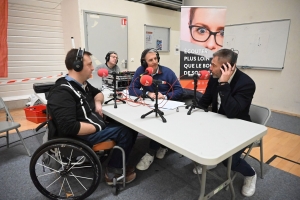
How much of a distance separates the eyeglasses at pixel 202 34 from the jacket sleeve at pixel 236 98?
1757mm

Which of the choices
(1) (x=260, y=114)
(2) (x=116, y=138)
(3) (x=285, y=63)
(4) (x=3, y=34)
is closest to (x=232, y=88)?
(1) (x=260, y=114)

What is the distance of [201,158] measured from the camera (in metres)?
0.88

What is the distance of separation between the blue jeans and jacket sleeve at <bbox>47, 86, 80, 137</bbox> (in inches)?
6.0

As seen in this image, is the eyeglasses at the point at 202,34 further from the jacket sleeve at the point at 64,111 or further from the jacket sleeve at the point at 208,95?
the jacket sleeve at the point at 64,111

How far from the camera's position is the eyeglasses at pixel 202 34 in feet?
9.57

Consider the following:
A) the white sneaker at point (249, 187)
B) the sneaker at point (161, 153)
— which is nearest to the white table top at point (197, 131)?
the white sneaker at point (249, 187)

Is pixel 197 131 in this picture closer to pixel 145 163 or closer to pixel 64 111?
pixel 64 111

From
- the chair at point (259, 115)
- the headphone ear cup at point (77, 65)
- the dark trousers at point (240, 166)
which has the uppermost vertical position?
the headphone ear cup at point (77, 65)

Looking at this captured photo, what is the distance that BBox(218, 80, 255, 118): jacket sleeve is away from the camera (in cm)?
134

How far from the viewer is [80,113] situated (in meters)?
1.41

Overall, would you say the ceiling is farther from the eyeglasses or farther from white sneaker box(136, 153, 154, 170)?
white sneaker box(136, 153, 154, 170)

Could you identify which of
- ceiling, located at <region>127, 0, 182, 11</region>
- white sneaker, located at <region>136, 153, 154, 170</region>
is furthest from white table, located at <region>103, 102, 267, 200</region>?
ceiling, located at <region>127, 0, 182, 11</region>

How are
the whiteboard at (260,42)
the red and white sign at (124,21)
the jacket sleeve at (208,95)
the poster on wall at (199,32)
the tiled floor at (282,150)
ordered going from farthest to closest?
the red and white sign at (124,21) → the whiteboard at (260,42) → the poster on wall at (199,32) → the tiled floor at (282,150) → the jacket sleeve at (208,95)

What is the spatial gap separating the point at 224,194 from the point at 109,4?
12.8 feet
